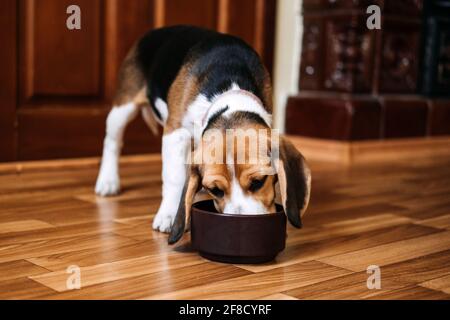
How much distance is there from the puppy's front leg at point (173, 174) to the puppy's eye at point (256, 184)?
0.52 metres

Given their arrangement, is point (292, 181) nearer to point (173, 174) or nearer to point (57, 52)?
point (173, 174)

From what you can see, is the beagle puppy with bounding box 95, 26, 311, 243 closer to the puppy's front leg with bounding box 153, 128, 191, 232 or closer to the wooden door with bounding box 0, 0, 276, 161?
the puppy's front leg with bounding box 153, 128, 191, 232

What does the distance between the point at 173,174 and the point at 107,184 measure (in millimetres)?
773

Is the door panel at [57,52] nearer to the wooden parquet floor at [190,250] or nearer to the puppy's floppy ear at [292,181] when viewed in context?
the wooden parquet floor at [190,250]

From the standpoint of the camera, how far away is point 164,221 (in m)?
2.32

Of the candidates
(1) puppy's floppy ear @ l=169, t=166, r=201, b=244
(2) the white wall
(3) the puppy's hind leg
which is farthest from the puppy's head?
(2) the white wall

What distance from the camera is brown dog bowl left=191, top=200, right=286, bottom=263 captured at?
182 cm

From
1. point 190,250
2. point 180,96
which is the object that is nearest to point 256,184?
point 190,250

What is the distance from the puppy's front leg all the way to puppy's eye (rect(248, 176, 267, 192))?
519 millimetres

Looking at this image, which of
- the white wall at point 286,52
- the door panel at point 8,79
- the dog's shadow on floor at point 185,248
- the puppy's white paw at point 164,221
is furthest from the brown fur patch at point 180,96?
the white wall at point 286,52

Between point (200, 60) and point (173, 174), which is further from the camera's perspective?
point (200, 60)

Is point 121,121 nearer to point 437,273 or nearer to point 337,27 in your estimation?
point 437,273

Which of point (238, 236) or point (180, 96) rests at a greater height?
point (180, 96)
